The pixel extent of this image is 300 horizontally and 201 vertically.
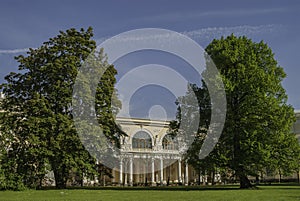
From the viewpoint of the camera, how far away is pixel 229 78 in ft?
97.3

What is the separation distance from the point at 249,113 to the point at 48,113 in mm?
14214

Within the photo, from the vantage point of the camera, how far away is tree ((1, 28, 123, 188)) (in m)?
29.7

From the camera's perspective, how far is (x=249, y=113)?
28938 millimetres

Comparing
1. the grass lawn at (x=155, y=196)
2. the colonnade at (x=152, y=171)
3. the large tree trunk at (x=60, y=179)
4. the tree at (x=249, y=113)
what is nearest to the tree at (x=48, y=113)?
the large tree trunk at (x=60, y=179)

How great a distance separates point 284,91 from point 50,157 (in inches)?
694

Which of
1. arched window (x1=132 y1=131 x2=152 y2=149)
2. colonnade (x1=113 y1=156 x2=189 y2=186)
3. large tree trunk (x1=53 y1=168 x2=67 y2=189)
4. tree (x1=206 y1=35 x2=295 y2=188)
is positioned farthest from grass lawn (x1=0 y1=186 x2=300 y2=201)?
arched window (x1=132 y1=131 x2=152 y2=149)

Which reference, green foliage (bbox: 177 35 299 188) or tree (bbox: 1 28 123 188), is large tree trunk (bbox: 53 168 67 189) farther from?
green foliage (bbox: 177 35 299 188)

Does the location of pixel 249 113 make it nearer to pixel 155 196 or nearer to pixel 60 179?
pixel 155 196

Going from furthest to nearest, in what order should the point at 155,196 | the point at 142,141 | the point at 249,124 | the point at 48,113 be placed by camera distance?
the point at 142,141
the point at 48,113
the point at 249,124
the point at 155,196

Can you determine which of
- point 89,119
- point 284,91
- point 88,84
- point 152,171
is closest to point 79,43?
point 88,84

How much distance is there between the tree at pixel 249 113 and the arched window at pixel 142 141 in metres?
43.6

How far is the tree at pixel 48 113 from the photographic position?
29688mm

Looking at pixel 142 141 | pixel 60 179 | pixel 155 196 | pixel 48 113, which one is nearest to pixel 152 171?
pixel 142 141

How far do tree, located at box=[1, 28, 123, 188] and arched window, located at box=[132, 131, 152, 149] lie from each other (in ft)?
128
